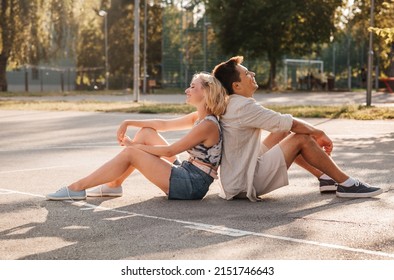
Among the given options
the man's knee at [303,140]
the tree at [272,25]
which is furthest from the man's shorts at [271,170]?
the tree at [272,25]

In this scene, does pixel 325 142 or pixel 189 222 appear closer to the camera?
pixel 189 222

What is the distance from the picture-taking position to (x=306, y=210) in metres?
7.29

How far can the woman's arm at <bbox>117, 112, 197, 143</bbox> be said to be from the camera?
7.99 meters

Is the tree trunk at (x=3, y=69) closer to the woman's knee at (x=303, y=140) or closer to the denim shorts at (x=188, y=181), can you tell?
the denim shorts at (x=188, y=181)

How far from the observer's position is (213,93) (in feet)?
24.7

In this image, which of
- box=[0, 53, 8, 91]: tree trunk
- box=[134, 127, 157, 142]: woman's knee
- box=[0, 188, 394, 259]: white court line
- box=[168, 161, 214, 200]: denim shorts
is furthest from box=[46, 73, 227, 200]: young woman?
box=[0, 53, 8, 91]: tree trunk

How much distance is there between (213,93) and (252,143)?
0.59m

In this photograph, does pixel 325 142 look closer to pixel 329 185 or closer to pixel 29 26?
pixel 329 185

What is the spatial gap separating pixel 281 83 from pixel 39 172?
54.4 meters

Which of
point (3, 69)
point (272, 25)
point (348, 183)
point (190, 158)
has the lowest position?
point (348, 183)

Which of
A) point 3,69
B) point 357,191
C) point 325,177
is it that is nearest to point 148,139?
point 325,177

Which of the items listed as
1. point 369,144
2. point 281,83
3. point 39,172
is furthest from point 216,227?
point 281,83

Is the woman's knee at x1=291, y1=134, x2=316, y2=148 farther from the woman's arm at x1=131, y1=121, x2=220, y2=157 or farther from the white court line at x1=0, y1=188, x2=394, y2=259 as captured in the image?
the white court line at x1=0, y1=188, x2=394, y2=259

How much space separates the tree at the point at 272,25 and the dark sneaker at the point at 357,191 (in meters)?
46.6
